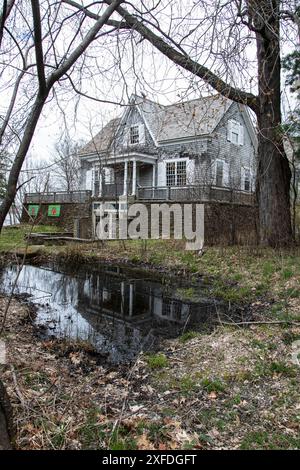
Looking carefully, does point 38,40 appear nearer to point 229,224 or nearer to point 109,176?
point 229,224

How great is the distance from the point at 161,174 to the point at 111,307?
14.3 m

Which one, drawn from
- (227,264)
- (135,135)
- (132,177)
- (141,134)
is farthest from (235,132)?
(227,264)

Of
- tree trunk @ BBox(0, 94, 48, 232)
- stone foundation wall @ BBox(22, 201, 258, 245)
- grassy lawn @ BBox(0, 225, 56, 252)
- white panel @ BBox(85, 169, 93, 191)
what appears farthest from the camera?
white panel @ BBox(85, 169, 93, 191)

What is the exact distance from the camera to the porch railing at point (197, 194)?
12875 millimetres

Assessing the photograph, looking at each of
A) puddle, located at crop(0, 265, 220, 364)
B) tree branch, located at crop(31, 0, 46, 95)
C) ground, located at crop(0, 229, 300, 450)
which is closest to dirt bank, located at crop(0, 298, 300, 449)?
ground, located at crop(0, 229, 300, 450)

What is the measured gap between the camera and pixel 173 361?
14.0ft

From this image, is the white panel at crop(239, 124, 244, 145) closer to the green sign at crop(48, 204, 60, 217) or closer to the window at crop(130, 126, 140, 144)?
the window at crop(130, 126, 140, 144)

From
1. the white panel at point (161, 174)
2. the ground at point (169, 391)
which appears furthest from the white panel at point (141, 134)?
the ground at point (169, 391)

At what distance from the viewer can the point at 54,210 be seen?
2181 cm

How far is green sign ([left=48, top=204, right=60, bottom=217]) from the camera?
2166 centimetres

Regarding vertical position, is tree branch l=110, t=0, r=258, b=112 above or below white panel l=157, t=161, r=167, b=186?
below

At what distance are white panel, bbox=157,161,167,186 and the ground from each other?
48.9ft
